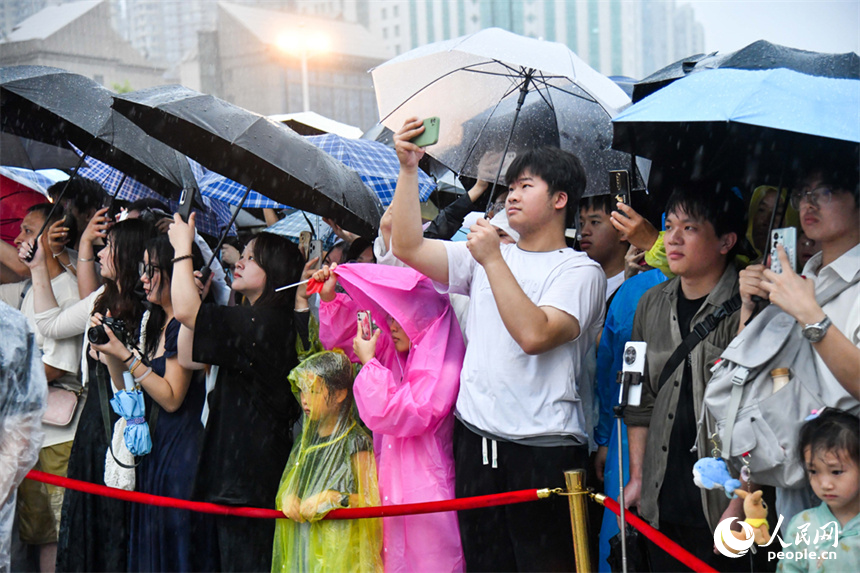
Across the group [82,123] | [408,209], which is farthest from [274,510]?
[82,123]

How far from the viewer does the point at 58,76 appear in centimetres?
505

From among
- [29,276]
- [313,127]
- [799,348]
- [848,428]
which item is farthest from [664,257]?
[313,127]

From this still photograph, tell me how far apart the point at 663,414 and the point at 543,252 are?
859 mm

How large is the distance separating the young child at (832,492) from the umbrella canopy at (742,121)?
3.02 feet

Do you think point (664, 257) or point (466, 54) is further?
point (466, 54)

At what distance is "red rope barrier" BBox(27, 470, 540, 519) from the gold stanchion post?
15 cm

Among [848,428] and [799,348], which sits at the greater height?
[799,348]

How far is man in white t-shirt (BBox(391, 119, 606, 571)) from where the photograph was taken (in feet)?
11.5

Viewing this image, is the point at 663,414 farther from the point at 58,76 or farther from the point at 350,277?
the point at 58,76

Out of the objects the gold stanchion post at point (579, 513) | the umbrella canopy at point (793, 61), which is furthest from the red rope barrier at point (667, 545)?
the umbrella canopy at point (793, 61)

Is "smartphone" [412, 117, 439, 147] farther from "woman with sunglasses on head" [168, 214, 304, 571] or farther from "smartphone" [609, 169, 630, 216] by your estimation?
"woman with sunglasses on head" [168, 214, 304, 571]

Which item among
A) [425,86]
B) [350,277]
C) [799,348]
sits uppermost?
[425,86]

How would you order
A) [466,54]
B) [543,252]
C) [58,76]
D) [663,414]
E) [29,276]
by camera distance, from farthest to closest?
[29,276] < [58,76] < [466,54] < [543,252] < [663,414]

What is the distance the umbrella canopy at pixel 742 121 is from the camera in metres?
2.76
